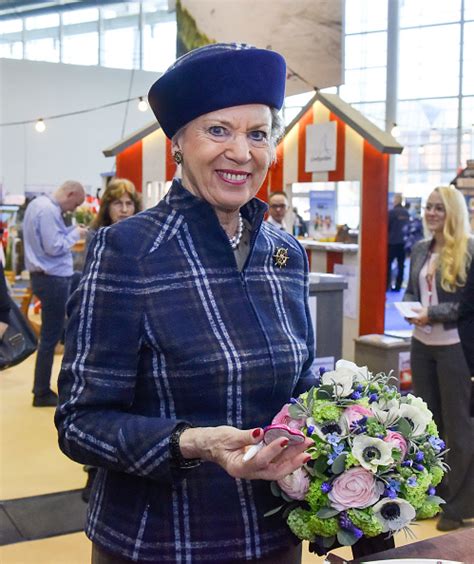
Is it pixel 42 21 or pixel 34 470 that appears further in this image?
pixel 42 21

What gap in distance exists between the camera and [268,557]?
1481 mm

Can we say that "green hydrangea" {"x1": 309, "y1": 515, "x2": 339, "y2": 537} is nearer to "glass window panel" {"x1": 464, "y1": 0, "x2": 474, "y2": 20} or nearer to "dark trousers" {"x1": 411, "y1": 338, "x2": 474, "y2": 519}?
"dark trousers" {"x1": 411, "y1": 338, "x2": 474, "y2": 519}

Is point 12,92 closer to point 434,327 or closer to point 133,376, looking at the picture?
point 434,327

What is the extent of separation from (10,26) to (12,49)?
1.84ft

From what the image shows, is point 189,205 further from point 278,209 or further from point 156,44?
point 156,44

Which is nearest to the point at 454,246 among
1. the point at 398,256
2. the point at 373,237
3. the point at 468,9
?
the point at 373,237

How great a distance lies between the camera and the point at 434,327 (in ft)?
14.1

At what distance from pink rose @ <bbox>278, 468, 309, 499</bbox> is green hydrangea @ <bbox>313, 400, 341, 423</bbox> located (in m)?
0.09

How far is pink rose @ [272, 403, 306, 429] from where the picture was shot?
1378 mm

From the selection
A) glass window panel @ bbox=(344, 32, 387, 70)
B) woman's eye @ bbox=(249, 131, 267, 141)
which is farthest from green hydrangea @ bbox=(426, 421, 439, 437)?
glass window panel @ bbox=(344, 32, 387, 70)

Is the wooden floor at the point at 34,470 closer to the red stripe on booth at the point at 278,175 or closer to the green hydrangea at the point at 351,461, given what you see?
the green hydrangea at the point at 351,461

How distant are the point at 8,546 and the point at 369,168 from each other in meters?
4.50

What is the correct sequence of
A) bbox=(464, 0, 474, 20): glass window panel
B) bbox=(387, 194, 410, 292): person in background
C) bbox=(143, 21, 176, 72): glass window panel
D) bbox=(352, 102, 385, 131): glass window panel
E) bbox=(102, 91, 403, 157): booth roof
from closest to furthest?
bbox=(102, 91, 403, 157): booth roof < bbox=(387, 194, 410, 292): person in background < bbox=(464, 0, 474, 20): glass window panel < bbox=(352, 102, 385, 131): glass window panel < bbox=(143, 21, 176, 72): glass window panel

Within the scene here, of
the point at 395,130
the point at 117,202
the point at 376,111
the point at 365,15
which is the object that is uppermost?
the point at 365,15
